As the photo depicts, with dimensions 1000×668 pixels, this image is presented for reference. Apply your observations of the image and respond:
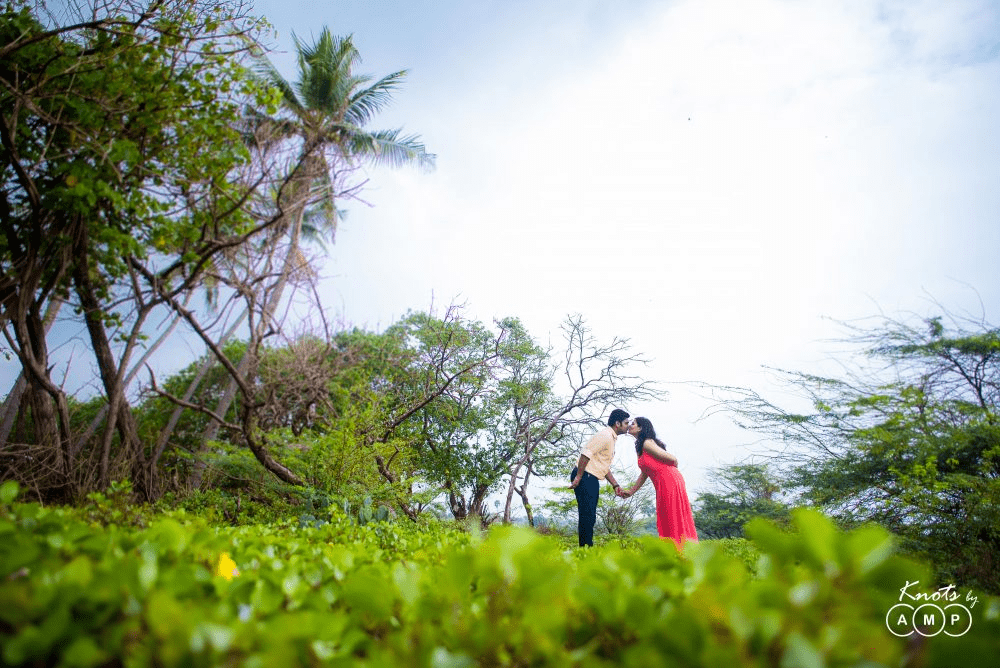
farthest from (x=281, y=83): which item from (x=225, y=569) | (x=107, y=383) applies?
(x=225, y=569)

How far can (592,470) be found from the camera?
665 cm

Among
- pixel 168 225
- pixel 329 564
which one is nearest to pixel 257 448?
pixel 168 225

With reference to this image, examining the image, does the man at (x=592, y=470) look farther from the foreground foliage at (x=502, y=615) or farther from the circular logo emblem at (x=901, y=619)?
the foreground foliage at (x=502, y=615)

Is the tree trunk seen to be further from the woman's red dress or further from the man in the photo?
the woman's red dress

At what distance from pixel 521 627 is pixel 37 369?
6477mm

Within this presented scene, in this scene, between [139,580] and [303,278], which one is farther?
[303,278]

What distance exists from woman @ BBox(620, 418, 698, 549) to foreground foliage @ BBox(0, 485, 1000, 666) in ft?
16.9

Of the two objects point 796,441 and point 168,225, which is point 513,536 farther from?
point 796,441

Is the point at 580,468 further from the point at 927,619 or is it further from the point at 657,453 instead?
the point at 927,619

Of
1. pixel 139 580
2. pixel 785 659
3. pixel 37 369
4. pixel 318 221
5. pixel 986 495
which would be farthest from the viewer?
pixel 318 221

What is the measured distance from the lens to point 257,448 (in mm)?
5719

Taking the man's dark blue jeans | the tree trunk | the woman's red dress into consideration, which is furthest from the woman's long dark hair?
the tree trunk

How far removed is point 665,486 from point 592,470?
46.7 inches

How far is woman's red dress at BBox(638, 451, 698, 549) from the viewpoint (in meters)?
5.50
